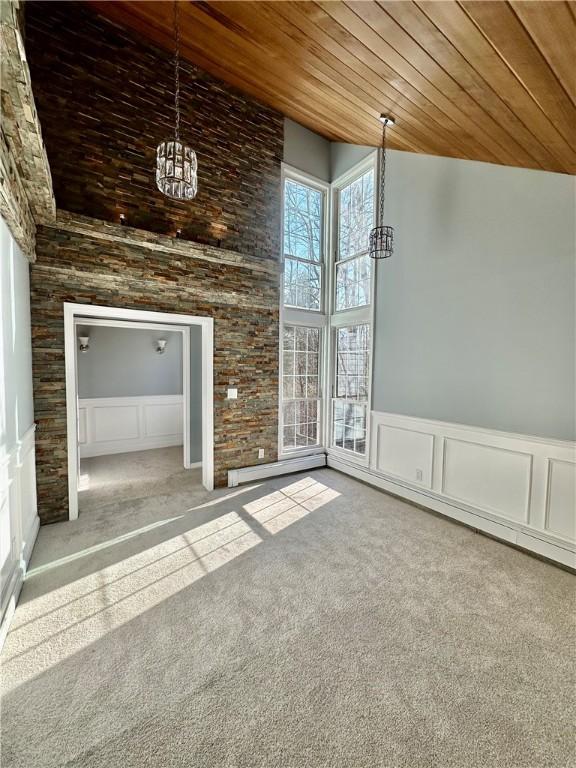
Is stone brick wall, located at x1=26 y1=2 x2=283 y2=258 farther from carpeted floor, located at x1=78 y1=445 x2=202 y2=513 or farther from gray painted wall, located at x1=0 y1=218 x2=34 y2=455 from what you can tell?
carpeted floor, located at x1=78 y1=445 x2=202 y2=513

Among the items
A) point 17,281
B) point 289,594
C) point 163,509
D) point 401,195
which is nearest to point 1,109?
point 17,281

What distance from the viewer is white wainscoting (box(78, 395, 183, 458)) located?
570 centimetres

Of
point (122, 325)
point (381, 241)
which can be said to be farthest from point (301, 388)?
point (122, 325)

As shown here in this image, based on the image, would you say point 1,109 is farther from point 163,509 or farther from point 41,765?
point 163,509

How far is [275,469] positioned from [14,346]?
10.3 ft

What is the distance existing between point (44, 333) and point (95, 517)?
6.13ft

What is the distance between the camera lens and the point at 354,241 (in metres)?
4.64

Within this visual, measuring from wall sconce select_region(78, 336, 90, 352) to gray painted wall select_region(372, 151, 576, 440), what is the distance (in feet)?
15.2

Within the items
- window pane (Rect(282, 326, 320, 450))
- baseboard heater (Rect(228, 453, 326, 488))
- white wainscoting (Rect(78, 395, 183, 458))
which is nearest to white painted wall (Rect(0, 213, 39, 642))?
baseboard heater (Rect(228, 453, 326, 488))

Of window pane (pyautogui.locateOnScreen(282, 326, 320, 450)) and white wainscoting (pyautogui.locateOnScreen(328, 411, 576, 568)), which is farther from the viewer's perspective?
window pane (pyautogui.locateOnScreen(282, 326, 320, 450))

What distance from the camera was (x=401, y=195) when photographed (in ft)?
12.7

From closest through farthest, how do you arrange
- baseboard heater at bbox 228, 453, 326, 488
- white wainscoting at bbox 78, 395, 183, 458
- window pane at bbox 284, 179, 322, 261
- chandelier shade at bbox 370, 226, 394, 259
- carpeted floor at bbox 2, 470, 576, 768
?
carpeted floor at bbox 2, 470, 576, 768 → chandelier shade at bbox 370, 226, 394, 259 → baseboard heater at bbox 228, 453, 326, 488 → window pane at bbox 284, 179, 322, 261 → white wainscoting at bbox 78, 395, 183, 458

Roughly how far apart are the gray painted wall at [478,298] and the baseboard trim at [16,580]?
373cm

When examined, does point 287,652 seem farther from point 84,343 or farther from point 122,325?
point 84,343
